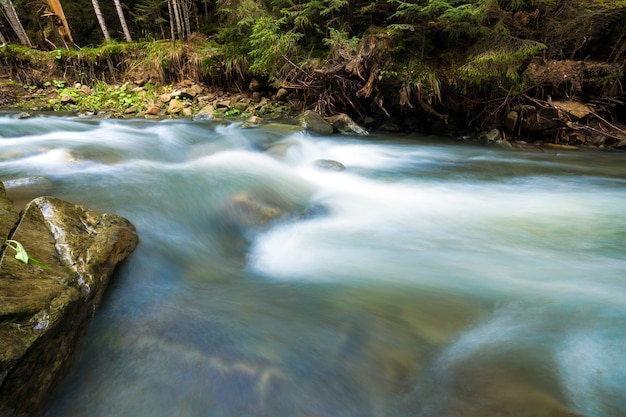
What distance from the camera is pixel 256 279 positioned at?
302cm

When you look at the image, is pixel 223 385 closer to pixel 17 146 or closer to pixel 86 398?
pixel 86 398

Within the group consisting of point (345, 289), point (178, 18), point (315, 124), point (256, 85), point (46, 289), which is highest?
point (178, 18)

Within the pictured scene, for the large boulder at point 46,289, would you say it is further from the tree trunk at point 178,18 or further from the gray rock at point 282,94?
the tree trunk at point 178,18

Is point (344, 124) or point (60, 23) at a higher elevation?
point (60, 23)

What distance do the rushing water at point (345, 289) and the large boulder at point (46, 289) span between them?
0.18m

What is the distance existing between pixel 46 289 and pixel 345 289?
1999 mm

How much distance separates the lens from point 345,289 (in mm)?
2842

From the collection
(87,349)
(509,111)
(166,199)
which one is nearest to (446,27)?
(509,111)

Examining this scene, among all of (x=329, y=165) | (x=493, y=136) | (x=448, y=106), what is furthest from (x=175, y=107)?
(x=493, y=136)

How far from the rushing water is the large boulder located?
180 millimetres

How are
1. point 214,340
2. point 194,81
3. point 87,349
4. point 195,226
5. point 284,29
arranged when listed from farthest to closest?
point 194,81
point 284,29
point 195,226
point 214,340
point 87,349

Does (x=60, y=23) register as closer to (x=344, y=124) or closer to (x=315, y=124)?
(x=315, y=124)

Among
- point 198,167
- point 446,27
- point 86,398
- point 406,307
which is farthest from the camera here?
point 446,27

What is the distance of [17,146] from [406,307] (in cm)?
667
